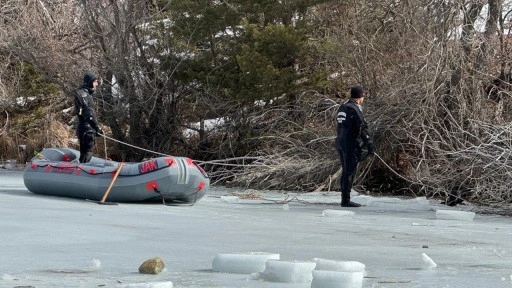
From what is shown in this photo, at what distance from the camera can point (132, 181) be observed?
14.1 m

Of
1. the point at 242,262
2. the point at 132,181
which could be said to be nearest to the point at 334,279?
the point at 242,262

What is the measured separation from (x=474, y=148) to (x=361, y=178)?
316 centimetres

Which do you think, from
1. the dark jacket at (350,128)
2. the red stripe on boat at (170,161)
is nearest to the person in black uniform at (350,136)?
the dark jacket at (350,128)

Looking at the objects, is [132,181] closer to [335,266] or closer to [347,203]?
[347,203]

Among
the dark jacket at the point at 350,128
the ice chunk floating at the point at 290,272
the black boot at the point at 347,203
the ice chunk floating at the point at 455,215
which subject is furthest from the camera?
the black boot at the point at 347,203

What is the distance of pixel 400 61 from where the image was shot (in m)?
18.5

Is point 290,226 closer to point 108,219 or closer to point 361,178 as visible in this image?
point 108,219

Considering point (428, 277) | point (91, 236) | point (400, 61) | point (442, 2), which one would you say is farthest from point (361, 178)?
point (428, 277)

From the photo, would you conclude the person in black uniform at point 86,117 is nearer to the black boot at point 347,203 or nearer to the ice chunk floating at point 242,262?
the black boot at point 347,203

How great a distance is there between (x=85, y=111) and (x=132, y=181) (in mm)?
3066

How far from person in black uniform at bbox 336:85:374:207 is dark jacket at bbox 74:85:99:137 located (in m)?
4.46

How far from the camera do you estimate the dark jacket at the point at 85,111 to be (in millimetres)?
16719

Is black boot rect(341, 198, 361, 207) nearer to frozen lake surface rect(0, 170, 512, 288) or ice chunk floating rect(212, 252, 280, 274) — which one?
frozen lake surface rect(0, 170, 512, 288)

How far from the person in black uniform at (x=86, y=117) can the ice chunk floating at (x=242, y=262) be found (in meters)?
9.56
